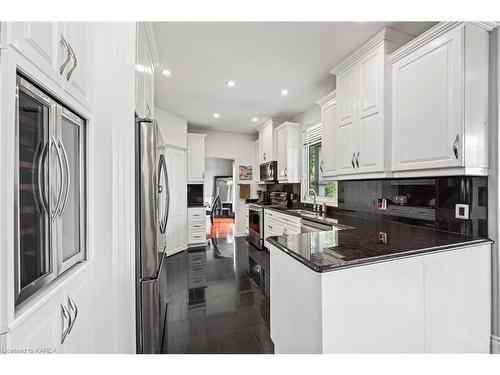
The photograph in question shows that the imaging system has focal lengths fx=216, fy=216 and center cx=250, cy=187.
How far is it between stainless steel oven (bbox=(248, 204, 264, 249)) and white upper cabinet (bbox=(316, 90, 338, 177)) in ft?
6.09

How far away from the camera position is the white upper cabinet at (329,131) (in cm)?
277

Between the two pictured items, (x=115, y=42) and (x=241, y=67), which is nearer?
(x=115, y=42)

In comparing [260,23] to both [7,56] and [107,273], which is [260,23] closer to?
[7,56]

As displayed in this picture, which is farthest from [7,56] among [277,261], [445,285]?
[445,285]

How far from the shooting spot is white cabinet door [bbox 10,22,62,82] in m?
0.66

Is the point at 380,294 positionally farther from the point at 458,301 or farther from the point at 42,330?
the point at 42,330

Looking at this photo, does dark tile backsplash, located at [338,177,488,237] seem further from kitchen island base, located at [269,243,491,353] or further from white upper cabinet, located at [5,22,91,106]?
white upper cabinet, located at [5,22,91,106]

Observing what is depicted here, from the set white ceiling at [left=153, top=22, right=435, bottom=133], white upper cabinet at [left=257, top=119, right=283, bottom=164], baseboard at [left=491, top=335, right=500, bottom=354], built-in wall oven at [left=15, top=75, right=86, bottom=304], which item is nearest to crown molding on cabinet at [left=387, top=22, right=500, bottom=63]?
white ceiling at [left=153, top=22, right=435, bottom=133]

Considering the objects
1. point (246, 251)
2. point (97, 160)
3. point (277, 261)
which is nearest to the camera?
point (97, 160)

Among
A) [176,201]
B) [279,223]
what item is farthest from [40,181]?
[176,201]

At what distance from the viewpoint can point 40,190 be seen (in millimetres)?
774

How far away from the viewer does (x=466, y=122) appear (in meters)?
1.44

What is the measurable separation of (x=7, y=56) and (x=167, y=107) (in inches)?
142

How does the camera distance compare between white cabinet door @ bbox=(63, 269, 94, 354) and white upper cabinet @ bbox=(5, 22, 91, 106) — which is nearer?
white upper cabinet @ bbox=(5, 22, 91, 106)
